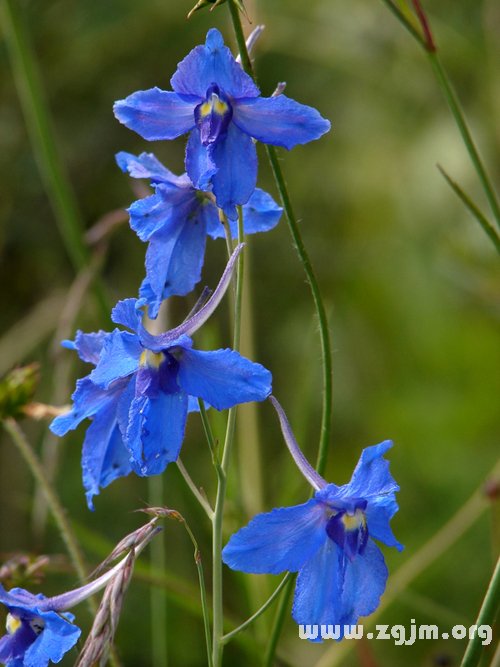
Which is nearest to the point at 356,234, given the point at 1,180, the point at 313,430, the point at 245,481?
the point at 313,430

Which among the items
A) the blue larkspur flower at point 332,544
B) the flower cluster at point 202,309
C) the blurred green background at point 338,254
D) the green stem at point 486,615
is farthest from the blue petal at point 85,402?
the blurred green background at point 338,254

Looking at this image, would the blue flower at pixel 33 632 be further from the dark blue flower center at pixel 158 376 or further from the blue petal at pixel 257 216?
the blue petal at pixel 257 216

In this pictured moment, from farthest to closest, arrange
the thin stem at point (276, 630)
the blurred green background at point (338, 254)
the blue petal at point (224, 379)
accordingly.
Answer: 1. the blurred green background at point (338, 254)
2. the thin stem at point (276, 630)
3. the blue petal at point (224, 379)

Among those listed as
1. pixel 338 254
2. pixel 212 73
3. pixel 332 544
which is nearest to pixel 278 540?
pixel 332 544

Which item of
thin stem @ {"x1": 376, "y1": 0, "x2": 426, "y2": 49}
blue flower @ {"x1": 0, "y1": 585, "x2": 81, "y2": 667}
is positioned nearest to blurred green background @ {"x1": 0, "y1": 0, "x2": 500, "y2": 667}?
thin stem @ {"x1": 376, "y1": 0, "x2": 426, "y2": 49}

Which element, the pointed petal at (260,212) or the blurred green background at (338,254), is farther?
the blurred green background at (338,254)

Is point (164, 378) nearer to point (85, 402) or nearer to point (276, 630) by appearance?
point (85, 402)

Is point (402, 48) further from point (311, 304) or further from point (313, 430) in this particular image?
point (313, 430)
